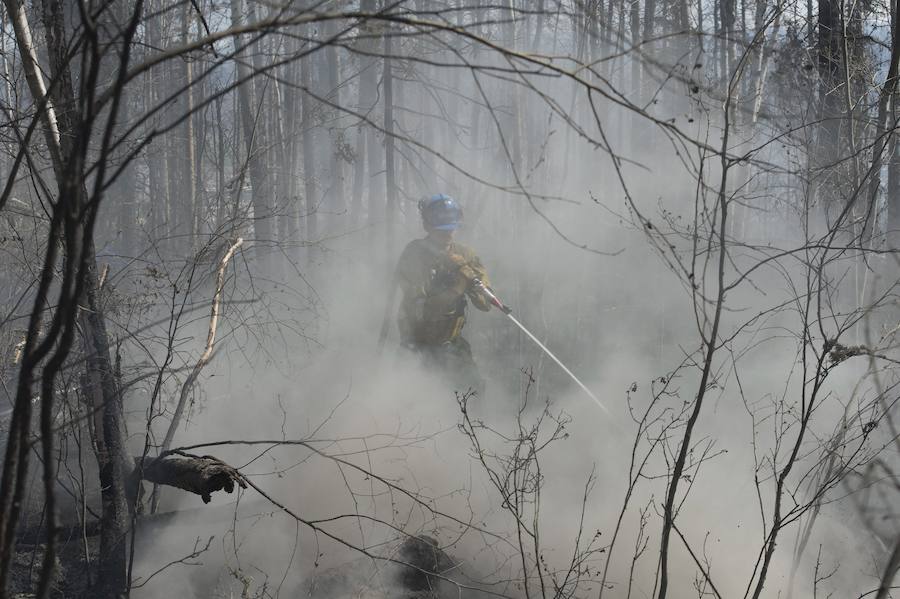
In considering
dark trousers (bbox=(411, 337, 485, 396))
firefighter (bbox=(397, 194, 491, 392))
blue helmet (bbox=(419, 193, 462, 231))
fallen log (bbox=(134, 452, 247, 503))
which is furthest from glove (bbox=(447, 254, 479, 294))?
fallen log (bbox=(134, 452, 247, 503))

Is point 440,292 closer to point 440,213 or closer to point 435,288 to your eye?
Result: point 435,288

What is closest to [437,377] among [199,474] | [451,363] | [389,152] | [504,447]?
[451,363]

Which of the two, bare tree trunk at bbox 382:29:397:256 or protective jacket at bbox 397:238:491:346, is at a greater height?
bare tree trunk at bbox 382:29:397:256

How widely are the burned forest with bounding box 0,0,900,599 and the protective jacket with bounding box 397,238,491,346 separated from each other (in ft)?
0.09

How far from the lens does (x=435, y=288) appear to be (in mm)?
7816

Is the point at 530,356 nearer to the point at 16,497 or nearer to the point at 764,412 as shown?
the point at 764,412

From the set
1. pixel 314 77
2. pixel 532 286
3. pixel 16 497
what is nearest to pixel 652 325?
pixel 532 286

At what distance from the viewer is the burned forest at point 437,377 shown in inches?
70.0

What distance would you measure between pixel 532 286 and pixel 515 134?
4449 mm

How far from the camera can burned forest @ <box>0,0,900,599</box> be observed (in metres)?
1.78

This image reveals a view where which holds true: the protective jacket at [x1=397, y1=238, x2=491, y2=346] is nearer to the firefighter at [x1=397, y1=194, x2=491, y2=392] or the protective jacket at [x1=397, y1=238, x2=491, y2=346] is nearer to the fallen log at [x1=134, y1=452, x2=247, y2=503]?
Result: the firefighter at [x1=397, y1=194, x2=491, y2=392]

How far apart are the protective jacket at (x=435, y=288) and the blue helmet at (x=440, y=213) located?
0.21 m

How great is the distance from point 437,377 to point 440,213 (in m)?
1.73

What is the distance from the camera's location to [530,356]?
41.8 feet
